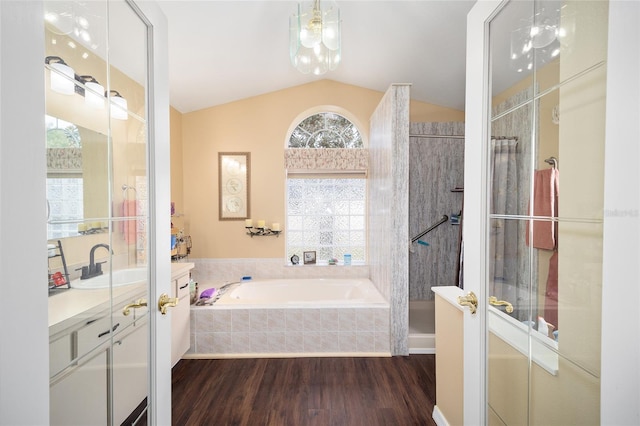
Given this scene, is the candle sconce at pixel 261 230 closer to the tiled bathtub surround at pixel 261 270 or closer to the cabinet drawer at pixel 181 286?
the tiled bathtub surround at pixel 261 270

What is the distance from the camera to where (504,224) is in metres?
0.99

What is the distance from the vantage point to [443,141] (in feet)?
11.1

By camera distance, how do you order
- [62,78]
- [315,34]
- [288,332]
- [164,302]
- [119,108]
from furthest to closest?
[288,332] → [315,34] → [164,302] → [119,108] → [62,78]

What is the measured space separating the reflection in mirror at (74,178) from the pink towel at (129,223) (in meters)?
0.09

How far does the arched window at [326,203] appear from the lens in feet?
12.2

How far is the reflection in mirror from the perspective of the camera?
63cm

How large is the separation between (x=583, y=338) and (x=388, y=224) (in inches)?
80.3

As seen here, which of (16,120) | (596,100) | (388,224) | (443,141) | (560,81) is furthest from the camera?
(443,141)

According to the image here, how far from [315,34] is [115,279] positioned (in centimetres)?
157

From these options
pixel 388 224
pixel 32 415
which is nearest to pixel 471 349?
pixel 32 415

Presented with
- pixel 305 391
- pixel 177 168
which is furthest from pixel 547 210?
pixel 177 168

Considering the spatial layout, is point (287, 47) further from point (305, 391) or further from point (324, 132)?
point (305, 391)

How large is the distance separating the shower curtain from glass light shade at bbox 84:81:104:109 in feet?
4.16

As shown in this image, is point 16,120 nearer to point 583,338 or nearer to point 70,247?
point 70,247
